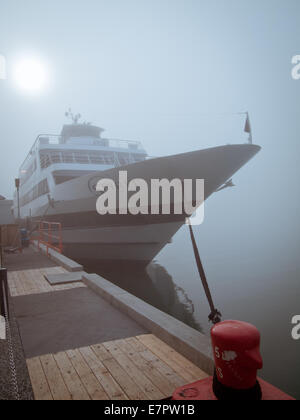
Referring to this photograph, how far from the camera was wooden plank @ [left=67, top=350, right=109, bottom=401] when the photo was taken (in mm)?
2506

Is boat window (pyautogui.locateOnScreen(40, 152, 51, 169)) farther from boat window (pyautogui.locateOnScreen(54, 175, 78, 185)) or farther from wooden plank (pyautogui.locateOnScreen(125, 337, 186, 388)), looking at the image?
wooden plank (pyautogui.locateOnScreen(125, 337, 186, 388))

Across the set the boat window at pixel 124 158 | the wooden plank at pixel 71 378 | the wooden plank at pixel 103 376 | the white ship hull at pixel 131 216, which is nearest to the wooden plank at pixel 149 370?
the wooden plank at pixel 103 376

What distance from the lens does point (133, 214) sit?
37.0ft

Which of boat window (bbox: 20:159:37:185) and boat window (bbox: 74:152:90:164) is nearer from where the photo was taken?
boat window (bbox: 74:152:90:164)

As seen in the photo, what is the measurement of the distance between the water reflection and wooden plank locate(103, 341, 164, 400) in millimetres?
5388

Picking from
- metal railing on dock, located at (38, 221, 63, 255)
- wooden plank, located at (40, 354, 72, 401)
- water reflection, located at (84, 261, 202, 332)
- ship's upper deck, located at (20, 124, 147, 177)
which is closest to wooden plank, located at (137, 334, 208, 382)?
wooden plank, located at (40, 354, 72, 401)

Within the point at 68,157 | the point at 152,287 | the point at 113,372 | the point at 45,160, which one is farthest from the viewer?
the point at 45,160

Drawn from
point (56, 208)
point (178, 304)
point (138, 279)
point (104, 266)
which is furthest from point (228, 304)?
point (56, 208)

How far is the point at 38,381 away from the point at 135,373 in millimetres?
978

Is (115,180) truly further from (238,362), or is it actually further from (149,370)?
(238,362)

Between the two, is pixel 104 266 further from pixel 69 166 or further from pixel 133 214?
pixel 69 166

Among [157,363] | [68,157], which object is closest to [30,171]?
[68,157]

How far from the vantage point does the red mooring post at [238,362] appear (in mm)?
1761

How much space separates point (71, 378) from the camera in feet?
9.16
